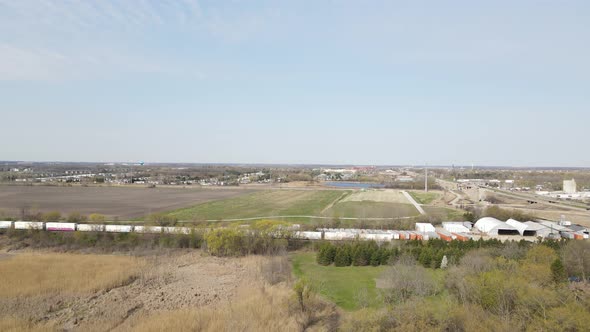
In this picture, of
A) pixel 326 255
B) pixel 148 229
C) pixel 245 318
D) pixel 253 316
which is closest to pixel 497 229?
pixel 326 255

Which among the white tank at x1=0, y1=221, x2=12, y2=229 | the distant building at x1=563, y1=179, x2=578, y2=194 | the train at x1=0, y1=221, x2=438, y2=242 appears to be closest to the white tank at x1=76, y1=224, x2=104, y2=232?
the train at x1=0, y1=221, x2=438, y2=242

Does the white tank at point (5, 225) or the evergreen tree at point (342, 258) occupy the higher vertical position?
the white tank at point (5, 225)

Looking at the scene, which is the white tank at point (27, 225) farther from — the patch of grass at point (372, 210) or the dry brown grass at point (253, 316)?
the patch of grass at point (372, 210)

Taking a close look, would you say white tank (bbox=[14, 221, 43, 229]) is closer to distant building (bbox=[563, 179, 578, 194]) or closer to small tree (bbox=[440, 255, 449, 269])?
small tree (bbox=[440, 255, 449, 269])

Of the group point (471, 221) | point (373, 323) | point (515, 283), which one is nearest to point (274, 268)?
point (373, 323)

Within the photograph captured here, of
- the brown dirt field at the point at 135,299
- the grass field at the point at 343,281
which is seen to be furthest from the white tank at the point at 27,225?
the grass field at the point at 343,281

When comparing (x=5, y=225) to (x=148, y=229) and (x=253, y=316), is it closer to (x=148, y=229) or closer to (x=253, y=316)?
(x=148, y=229)
